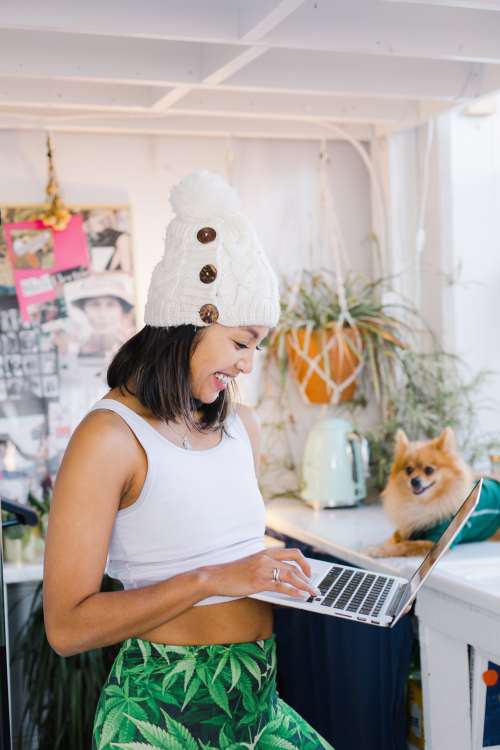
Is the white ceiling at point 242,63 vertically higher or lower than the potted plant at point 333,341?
higher

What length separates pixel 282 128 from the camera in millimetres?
3137

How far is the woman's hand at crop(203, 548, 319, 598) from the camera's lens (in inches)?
A: 56.0

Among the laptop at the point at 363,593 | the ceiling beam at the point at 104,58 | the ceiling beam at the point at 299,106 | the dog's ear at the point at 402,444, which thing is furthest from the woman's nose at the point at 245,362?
the ceiling beam at the point at 299,106

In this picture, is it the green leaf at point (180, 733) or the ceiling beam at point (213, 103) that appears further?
the ceiling beam at point (213, 103)

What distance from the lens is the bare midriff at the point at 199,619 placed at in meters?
1.48

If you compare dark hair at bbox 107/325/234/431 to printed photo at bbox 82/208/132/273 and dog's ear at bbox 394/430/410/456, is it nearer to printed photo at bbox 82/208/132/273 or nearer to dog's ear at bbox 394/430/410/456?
dog's ear at bbox 394/430/410/456

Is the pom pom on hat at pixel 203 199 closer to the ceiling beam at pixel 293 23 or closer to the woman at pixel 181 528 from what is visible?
the woman at pixel 181 528

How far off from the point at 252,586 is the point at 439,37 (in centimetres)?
132

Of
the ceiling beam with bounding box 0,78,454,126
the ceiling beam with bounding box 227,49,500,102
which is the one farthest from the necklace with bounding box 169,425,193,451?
the ceiling beam with bounding box 0,78,454,126

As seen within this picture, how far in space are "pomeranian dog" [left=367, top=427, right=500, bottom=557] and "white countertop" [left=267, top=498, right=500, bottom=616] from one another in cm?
4

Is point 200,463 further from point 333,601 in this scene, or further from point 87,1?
point 87,1

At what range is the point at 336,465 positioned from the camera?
9.62 ft

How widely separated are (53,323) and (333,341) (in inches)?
34.5

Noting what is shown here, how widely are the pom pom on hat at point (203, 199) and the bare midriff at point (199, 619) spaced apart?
31 cm
